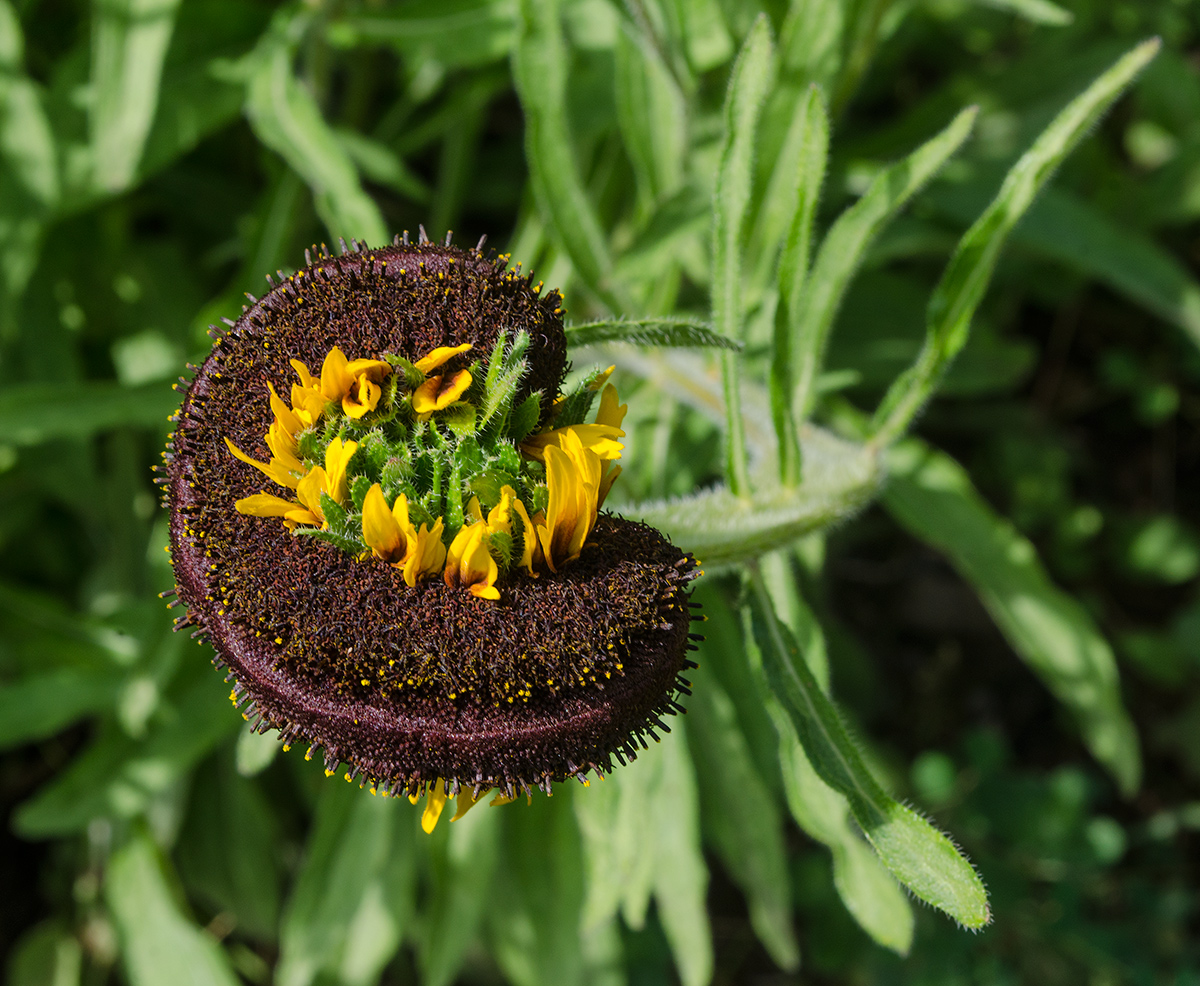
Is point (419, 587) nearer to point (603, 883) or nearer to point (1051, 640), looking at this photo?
point (603, 883)

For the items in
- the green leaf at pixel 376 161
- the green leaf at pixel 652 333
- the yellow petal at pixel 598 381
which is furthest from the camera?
the green leaf at pixel 376 161

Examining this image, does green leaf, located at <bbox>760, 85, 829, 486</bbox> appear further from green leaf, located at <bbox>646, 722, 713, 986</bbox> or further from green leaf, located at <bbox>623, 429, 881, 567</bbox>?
green leaf, located at <bbox>646, 722, 713, 986</bbox>

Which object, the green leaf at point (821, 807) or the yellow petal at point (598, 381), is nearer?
the yellow petal at point (598, 381)

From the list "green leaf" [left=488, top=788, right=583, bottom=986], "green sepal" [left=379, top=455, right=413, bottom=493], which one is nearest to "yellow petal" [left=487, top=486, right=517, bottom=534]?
"green sepal" [left=379, top=455, right=413, bottom=493]

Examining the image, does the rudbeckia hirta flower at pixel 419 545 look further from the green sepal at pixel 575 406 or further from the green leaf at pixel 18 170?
the green leaf at pixel 18 170

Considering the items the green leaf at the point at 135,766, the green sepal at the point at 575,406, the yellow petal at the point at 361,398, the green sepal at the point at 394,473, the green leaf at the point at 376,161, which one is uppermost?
the yellow petal at the point at 361,398

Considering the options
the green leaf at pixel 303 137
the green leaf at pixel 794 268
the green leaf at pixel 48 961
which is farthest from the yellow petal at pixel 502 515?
the green leaf at pixel 48 961

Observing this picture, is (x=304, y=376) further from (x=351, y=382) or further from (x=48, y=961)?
(x=48, y=961)
